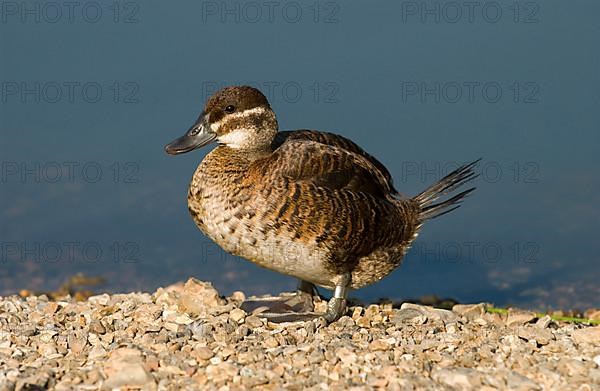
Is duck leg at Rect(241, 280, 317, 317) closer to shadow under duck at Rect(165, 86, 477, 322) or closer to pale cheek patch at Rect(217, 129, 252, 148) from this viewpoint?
shadow under duck at Rect(165, 86, 477, 322)

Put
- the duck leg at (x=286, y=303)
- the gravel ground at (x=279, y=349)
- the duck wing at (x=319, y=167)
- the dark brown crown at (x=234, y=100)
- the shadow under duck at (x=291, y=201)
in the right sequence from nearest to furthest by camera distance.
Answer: the gravel ground at (x=279, y=349)
the shadow under duck at (x=291, y=201)
the duck wing at (x=319, y=167)
the dark brown crown at (x=234, y=100)
the duck leg at (x=286, y=303)

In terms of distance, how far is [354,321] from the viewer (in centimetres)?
728

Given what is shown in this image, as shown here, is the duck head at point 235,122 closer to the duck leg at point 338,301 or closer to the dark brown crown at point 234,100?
the dark brown crown at point 234,100

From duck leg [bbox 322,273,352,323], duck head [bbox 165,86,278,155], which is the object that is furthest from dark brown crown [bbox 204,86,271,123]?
duck leg [bbox 322,273,352,323]

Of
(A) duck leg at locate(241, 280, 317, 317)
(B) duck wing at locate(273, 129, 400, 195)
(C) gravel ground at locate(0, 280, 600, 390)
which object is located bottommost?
(C) gravel ground at locate(0, 280, 600, 390)

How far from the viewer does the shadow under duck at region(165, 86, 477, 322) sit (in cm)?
693

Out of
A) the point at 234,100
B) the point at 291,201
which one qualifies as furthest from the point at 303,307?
the point at 234,100

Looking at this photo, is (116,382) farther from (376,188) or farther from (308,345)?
(376,188)

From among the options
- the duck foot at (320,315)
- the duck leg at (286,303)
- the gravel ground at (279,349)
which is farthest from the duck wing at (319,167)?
the duck leg at (286,303)

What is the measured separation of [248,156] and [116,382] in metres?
2.15

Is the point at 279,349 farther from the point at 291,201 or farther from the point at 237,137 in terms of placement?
the point at 237,137

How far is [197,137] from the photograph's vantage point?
7367 mm

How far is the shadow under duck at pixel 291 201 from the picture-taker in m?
6.93

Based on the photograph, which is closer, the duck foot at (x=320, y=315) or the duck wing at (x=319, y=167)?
the duck wing at (x=319, y=167)
